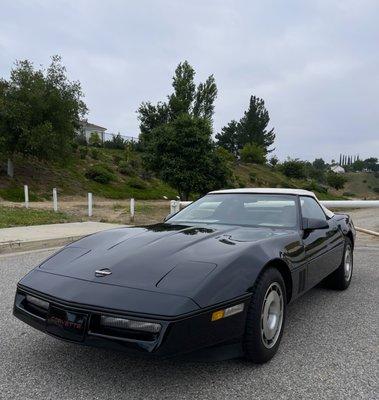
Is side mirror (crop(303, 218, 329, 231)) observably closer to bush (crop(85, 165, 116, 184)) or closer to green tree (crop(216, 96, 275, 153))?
bush (crop(85, 165, 116, 184))

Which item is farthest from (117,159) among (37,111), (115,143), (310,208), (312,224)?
(312,224)

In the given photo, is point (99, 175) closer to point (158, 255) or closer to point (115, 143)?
point (115, 143)

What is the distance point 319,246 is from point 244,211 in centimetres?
83

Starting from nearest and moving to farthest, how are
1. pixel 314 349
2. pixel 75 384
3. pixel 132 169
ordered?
1. pixel 75 384
2. pixel 314 349
3. pixel 132 169

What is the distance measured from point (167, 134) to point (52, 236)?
1631 cm

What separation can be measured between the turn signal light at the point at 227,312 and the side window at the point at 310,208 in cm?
189

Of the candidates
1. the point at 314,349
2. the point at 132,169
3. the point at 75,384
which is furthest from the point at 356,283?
the point at 132,169

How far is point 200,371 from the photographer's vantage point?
2979 mm

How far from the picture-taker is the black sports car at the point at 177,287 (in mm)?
2553

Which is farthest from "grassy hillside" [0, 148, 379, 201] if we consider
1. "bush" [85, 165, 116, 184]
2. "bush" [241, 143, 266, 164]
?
"bush" [241, 143, 266, 164]

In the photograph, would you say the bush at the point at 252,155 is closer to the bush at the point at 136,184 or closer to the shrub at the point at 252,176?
the shrub at the point at 252,176

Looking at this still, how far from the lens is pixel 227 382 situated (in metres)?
2.82

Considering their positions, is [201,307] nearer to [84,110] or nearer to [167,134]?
[167,134]

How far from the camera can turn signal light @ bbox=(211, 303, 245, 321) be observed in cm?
263
